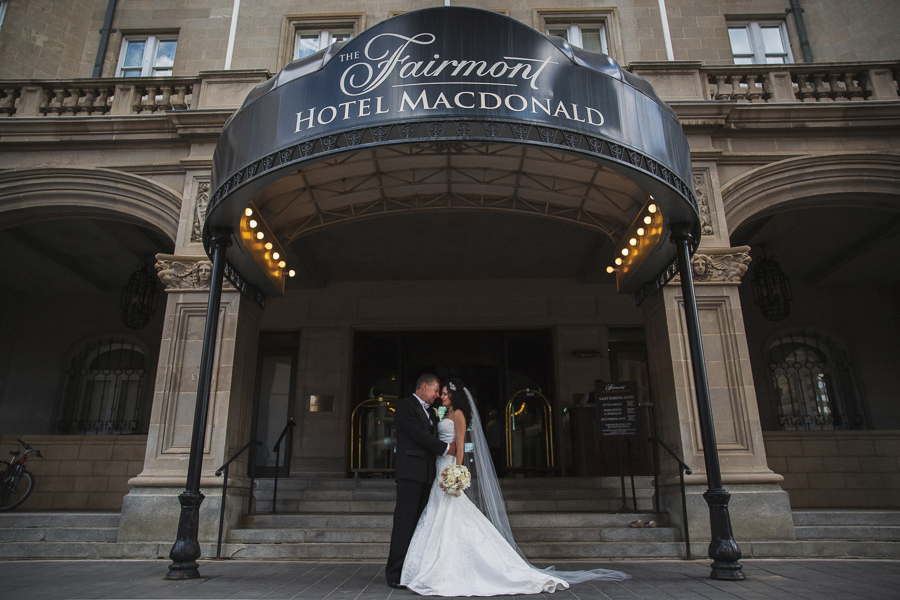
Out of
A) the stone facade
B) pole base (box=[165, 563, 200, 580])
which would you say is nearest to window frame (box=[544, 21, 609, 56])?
the stone facade

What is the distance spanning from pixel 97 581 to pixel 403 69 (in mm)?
5853

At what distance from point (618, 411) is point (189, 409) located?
6331mm

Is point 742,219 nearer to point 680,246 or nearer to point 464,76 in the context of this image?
point 680,246

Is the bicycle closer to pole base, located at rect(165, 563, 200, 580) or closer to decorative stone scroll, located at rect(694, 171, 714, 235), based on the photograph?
pole base, located at rect(165, 563, 200, 580)

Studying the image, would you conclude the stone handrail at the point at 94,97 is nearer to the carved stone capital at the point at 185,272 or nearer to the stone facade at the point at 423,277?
the stone facade at the point at 423,277

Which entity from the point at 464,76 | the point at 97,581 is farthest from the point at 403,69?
the point at 97,581

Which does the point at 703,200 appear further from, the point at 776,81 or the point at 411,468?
the point at 411,468

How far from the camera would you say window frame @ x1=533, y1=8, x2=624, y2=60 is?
1183cm

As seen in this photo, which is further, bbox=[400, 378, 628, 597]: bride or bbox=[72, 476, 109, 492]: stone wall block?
bbox=[72, 476, 109, 492]: stone wall block

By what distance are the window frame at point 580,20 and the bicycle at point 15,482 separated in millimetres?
13074

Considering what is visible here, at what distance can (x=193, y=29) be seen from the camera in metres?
12.1

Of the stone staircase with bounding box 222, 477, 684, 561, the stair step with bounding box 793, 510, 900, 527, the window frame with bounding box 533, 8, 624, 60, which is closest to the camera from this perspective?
the stone staircase with bounding box 222, 477, 684, 561

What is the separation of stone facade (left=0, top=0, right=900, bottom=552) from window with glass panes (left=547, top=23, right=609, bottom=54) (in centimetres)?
19

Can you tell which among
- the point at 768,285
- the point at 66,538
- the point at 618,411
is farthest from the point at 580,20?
the point at 66,538
